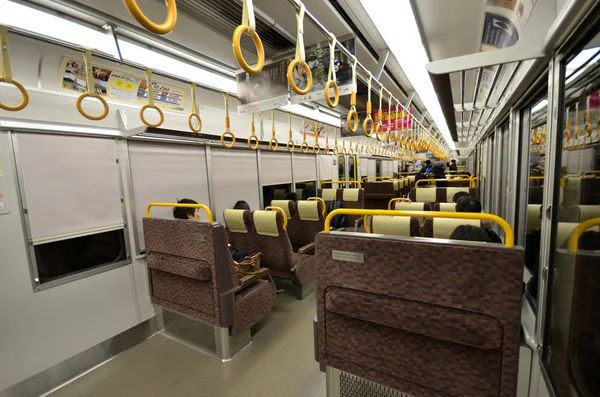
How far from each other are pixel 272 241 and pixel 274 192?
2.51 m

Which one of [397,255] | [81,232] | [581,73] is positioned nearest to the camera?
[581,73]

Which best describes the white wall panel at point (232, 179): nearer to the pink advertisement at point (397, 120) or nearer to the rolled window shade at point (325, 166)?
the pink advertisement at point (397, 120)

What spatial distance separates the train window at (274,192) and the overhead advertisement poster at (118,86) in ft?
7.56

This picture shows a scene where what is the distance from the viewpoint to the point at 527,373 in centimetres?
136

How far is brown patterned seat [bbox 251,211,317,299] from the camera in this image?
2.90 meters

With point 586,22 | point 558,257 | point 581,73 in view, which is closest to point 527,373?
point 558,257

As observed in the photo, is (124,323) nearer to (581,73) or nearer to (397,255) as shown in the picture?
(397,255)

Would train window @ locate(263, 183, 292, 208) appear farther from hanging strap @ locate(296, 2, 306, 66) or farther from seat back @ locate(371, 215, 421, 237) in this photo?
hanging strap @ locate(296, 2, 306, 66)

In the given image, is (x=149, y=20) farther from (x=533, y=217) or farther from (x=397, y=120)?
(x=397, y=120)

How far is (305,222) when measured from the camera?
391 centimetres

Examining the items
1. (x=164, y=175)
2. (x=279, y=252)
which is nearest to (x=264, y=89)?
(x=164, y=175)

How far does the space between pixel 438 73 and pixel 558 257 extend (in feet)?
3.65

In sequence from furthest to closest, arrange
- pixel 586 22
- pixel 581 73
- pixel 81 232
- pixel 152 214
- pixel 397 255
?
pixel 152 214 → pixel 81 232 → pixel 397 255 → pixel 581 73 → pixel 586 22

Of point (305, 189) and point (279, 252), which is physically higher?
point (305, 189)
